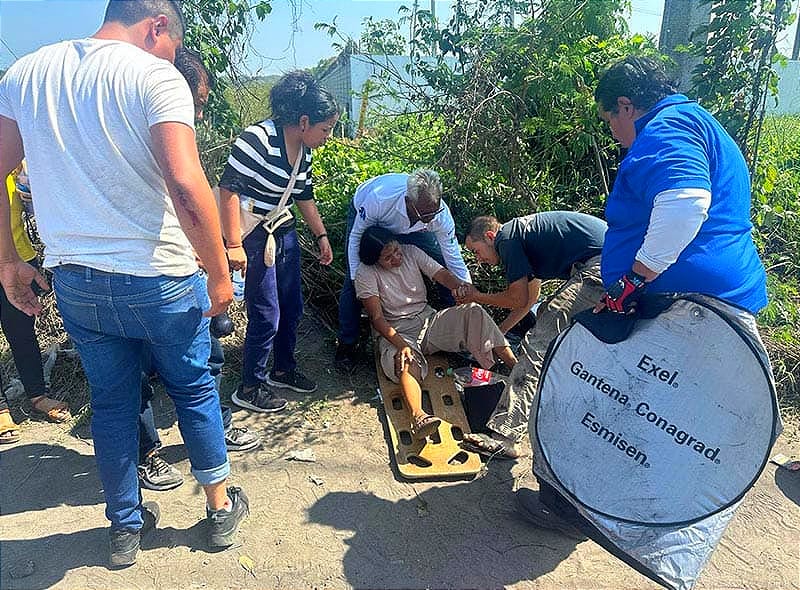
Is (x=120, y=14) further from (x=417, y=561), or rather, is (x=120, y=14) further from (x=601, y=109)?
(x=417, y=561)

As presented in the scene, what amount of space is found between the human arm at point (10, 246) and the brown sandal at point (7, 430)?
4.30 feet

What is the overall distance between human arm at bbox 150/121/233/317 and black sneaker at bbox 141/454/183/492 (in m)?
1.42

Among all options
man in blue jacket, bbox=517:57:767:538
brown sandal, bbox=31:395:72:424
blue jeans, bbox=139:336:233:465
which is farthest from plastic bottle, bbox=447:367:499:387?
brown sandal, bbox=31:395:72:424

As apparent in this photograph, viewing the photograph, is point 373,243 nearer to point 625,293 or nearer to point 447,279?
point 447,279

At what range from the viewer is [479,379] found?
3.75 meters

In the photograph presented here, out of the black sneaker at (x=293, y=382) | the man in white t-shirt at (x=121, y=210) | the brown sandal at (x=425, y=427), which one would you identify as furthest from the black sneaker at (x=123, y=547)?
the black sneaker at (x=293, y=382)

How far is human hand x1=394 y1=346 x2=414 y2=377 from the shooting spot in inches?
140

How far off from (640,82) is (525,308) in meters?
1.67

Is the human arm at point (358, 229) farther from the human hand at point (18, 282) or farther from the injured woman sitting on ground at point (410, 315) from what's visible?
the human hand at point (18, 282)

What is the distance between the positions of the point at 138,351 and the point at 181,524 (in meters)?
0.92

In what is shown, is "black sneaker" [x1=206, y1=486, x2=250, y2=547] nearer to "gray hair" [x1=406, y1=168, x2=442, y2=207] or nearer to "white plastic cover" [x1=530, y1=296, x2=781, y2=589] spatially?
"white plastic cover" [x1=530, y1=296, x2=781, y2=589]

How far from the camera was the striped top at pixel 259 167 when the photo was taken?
3.00m

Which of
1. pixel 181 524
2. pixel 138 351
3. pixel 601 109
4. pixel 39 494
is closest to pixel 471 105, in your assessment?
pixel 601 109

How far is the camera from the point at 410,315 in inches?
155
